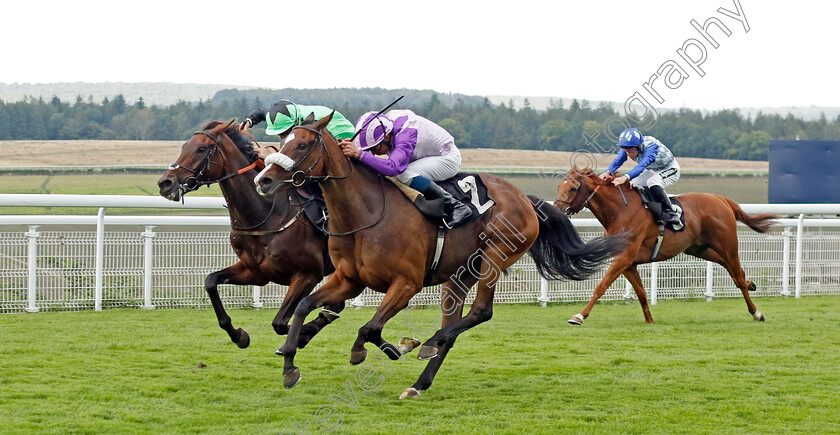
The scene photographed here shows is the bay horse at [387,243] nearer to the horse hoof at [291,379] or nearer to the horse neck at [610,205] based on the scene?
the horse hoof at [291,379]

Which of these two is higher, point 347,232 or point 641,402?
point 347,232

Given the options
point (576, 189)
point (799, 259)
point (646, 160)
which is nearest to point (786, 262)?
point (799, 259)

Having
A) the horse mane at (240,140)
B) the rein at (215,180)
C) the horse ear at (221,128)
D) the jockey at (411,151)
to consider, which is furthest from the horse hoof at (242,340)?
the jockey at (411,151)

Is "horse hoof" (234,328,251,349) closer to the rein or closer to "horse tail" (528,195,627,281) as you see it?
the rein

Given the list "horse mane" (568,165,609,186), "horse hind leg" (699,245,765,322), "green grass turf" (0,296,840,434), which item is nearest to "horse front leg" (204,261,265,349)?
"green grass turf" (0,296,840,434)

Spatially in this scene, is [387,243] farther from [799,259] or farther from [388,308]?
[799,259]

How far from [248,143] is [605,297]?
576cm

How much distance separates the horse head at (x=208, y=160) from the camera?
5.66 metres

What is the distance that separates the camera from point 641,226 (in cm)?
859

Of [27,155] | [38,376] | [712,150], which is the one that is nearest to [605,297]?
[38,376]

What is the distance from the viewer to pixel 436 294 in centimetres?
988

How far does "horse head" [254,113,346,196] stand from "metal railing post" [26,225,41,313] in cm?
469

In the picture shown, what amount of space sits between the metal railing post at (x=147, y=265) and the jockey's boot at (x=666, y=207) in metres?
4.85

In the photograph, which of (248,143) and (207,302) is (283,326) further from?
(207,302)
